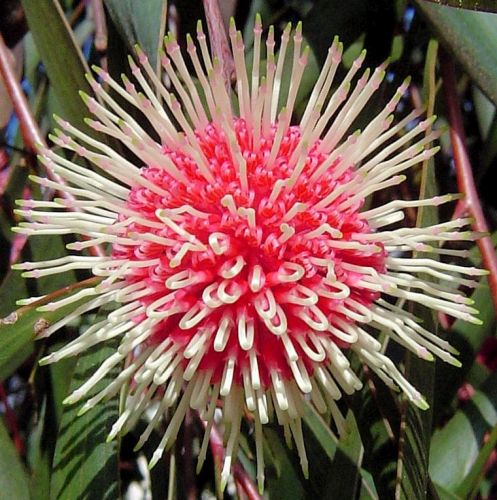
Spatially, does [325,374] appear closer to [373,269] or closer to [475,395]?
[373,269]

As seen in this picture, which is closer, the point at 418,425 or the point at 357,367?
the point at 418,425

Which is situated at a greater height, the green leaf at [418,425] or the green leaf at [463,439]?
the green leaf at [418,425]

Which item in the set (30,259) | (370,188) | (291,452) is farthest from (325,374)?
(30,259)

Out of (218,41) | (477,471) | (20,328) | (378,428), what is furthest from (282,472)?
(218,41)

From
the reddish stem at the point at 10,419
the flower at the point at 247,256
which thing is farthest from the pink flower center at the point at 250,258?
the reddish stem at the point at 10,419

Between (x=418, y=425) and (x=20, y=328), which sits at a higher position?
(x=20, y=328)

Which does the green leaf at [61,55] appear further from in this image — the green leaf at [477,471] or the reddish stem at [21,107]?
the green leaf at [477,471]

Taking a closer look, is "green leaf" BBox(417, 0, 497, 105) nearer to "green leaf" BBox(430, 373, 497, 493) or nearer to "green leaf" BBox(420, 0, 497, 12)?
"green leaf" BBox(420, 0, 497, 12)

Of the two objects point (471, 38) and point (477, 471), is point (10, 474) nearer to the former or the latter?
point (477, 471)

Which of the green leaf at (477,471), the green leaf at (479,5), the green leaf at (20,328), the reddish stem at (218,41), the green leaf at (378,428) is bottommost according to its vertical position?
the green leaf at (477,471)
